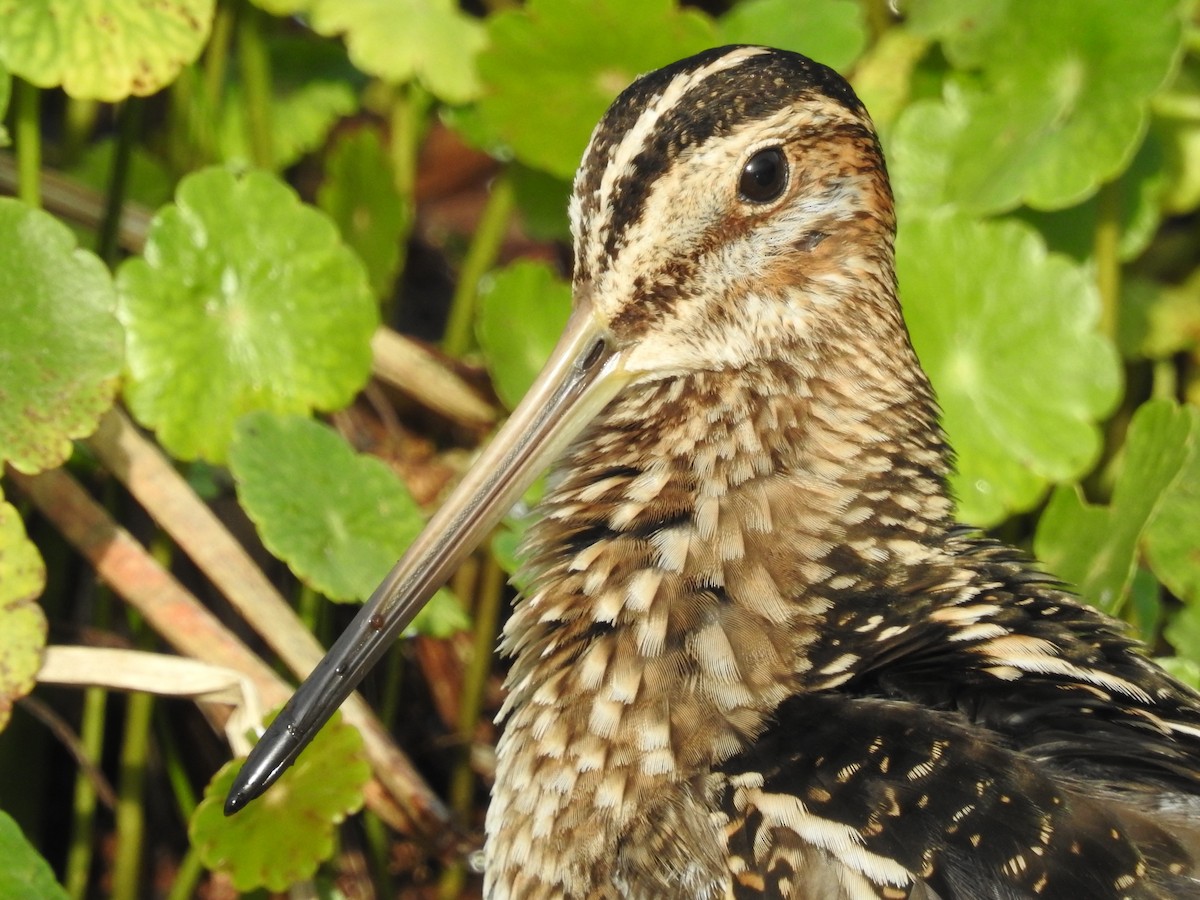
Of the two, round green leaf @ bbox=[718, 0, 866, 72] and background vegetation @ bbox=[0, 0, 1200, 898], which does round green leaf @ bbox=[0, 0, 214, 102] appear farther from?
round green leaf @ bbox=[718, 0, 866, 72]

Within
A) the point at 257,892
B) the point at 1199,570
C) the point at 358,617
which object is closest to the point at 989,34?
the point at 1199,570

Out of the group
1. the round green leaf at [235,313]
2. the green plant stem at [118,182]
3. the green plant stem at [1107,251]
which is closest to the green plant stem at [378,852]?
the round green leaf at [235,313]

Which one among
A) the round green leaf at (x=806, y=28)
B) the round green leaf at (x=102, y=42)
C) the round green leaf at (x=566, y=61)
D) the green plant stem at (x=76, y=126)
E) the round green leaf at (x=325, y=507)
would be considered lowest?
the green plant stem at (x=76, y=126)

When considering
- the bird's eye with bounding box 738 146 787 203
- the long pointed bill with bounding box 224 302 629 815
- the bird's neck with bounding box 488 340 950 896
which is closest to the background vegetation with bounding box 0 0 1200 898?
the long pointed bill with bounding box 224 302 629 815

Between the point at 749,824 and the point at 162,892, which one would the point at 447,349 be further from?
the point at 749,824

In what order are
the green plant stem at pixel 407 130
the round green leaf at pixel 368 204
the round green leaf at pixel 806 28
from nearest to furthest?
the round green leaf at pixel 806 28 → the round green leaf at pixel 368 204 → the green plant stem at pixel 407 130

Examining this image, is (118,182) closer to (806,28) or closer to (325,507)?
(325,507)

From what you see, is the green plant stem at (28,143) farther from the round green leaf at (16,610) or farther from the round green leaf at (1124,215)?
the round green leaf at (1124,215)
